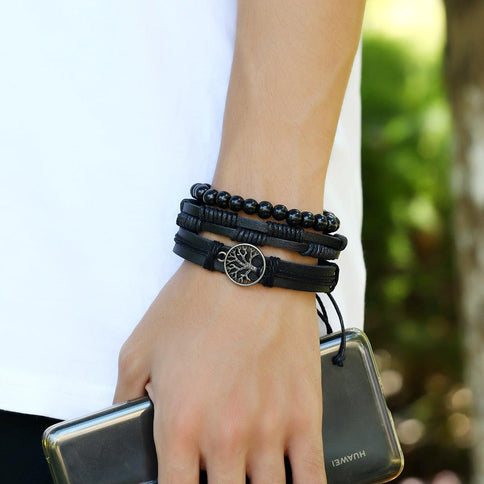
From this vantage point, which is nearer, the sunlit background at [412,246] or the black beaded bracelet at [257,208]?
the black beaded bracelet at [257,208]

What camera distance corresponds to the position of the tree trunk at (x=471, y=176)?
3227 millimetres

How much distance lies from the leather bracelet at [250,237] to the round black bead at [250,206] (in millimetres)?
18

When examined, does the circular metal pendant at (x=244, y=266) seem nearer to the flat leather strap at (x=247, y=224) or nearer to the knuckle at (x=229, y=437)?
the flat leather strap at (x=247, y=224)

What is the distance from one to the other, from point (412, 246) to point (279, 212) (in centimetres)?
435

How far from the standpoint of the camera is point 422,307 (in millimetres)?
5234

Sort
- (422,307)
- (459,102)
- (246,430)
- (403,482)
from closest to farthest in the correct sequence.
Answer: (246,430) < (459,102) < (403,482) < (422,307)

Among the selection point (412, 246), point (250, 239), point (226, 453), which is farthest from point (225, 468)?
point (412, 246)

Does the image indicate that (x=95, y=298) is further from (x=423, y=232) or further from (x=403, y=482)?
(x=423, y=232)

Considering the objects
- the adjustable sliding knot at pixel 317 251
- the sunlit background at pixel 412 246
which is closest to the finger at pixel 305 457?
the adjustable sliding knot at pixel 317 251

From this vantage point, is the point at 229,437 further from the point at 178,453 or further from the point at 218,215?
the point at 218,215

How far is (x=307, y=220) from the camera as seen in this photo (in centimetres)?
101

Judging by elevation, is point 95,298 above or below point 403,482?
above

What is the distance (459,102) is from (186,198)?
2620 mm

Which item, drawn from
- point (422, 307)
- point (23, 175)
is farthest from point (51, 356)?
point (422, 307)
